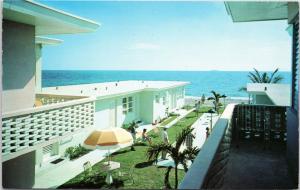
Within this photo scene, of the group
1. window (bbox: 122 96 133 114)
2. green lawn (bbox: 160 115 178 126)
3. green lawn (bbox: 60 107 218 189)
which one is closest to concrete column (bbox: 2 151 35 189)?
green lawn (bbox: 60 107 218 189)

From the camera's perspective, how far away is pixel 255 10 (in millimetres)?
6445

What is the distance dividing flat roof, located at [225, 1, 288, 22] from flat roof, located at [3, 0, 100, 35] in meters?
3.57

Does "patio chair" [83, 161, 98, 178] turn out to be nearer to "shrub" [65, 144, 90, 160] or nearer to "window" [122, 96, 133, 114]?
"shrub" [65, 144, 90, 160]

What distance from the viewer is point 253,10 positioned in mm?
6422

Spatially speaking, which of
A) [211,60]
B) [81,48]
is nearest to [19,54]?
[81,48]

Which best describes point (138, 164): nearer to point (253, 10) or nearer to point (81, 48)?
point (253, 10)

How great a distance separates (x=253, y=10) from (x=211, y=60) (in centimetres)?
13618

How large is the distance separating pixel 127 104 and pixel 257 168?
1472 centimetres

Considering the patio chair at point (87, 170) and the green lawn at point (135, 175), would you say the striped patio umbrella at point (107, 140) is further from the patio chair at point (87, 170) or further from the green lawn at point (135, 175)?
the green lawn at point (135, 175)

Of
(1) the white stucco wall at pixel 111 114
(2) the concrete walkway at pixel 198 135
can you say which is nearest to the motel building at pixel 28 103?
(2) the concrete walkway at pixel 198 135

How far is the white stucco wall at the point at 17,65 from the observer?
683cm

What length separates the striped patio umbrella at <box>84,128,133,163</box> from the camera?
1012 cm

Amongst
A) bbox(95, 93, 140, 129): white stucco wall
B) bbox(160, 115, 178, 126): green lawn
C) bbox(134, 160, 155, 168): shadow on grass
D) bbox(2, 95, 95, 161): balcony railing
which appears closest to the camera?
bbox(2, 95, 95, 161): balcony railing

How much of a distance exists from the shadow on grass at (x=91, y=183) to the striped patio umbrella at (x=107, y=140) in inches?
45.3
